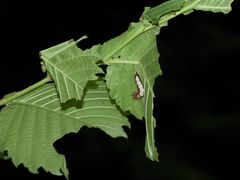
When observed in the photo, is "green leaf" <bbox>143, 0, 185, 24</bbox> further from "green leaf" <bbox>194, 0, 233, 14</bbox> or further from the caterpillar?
the caterpillar

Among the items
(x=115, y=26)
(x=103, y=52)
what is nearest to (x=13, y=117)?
(x=103, y=52)

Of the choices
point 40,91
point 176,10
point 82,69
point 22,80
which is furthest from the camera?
point 22,80

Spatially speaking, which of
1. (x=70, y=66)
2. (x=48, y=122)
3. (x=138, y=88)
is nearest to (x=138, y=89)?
(x=138, y=88)

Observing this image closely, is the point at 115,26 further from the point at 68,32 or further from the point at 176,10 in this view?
the point at 176,10

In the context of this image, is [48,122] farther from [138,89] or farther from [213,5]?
[213,5]

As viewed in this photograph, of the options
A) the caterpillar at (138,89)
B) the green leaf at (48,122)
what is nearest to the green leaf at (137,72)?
the caterpillar at (138,89)

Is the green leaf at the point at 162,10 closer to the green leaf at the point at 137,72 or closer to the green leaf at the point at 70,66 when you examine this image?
the green leaf at the point at 137,72

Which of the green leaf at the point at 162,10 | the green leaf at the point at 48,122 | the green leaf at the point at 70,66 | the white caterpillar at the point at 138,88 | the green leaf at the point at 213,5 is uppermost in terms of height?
the green leaf at the point at 162,10
